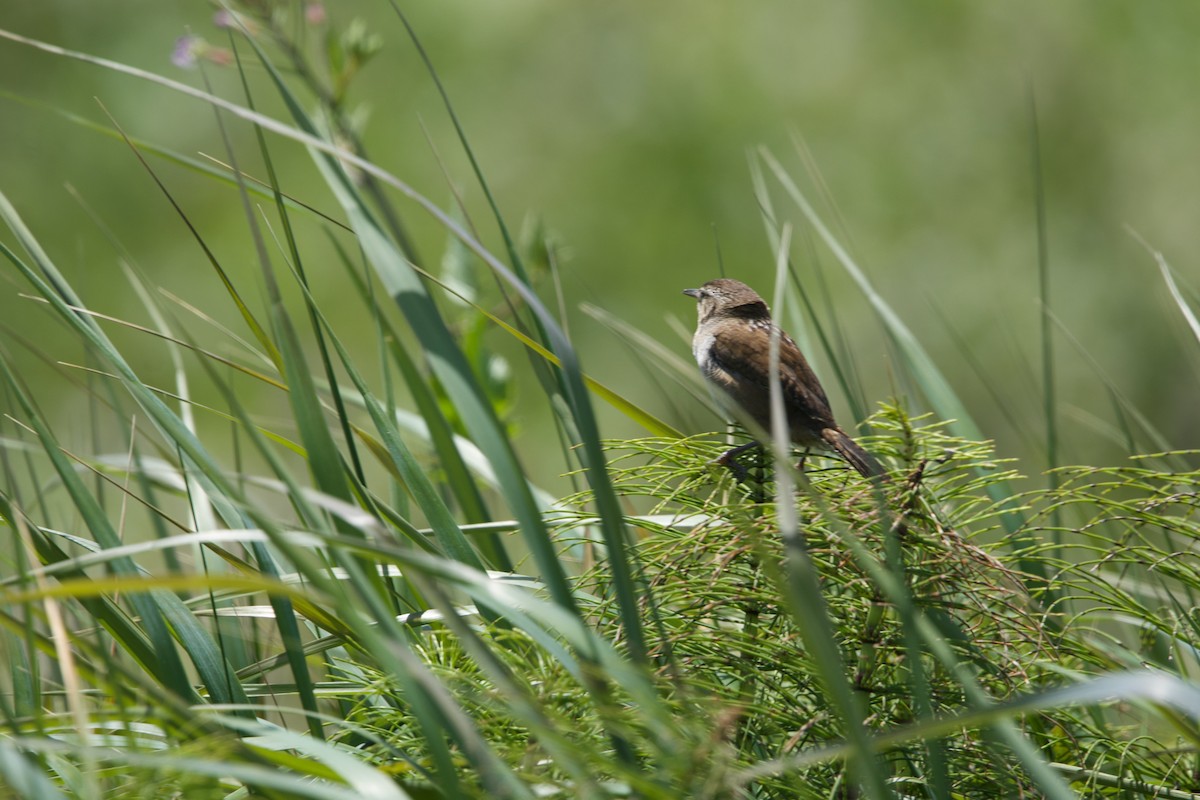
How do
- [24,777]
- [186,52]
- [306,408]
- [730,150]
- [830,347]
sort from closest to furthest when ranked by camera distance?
1. [24,777]
2. [306,408]
3. [830,347]
4. [186,52]
5. [730,150]

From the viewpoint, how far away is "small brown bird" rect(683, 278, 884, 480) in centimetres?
250

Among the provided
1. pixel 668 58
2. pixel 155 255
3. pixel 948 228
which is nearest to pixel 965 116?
pixel 948 228

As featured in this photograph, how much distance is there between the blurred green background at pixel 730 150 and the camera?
734 centimetres

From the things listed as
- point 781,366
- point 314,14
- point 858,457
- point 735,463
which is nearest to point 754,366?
point 781,366

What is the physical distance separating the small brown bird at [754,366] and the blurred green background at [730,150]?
3.89m

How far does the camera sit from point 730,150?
7887mm

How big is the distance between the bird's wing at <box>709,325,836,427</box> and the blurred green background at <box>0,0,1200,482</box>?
4093mm

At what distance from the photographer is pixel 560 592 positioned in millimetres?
1090

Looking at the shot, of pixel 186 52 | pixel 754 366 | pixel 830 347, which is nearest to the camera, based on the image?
pixel 830 347

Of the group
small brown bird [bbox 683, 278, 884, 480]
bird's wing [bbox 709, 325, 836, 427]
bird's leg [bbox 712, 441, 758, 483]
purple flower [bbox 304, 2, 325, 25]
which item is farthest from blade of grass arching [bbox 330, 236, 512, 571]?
purple flower [bbox 304, 2, 325, 25]

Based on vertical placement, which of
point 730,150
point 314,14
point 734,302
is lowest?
point 734,302

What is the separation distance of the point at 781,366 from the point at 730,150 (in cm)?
558

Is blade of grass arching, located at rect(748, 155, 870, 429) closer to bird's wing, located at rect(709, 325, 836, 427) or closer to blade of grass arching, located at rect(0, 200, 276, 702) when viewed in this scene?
bird's wing, located at rect(709, 325, 836, 427)

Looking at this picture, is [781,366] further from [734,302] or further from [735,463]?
[735,463]
